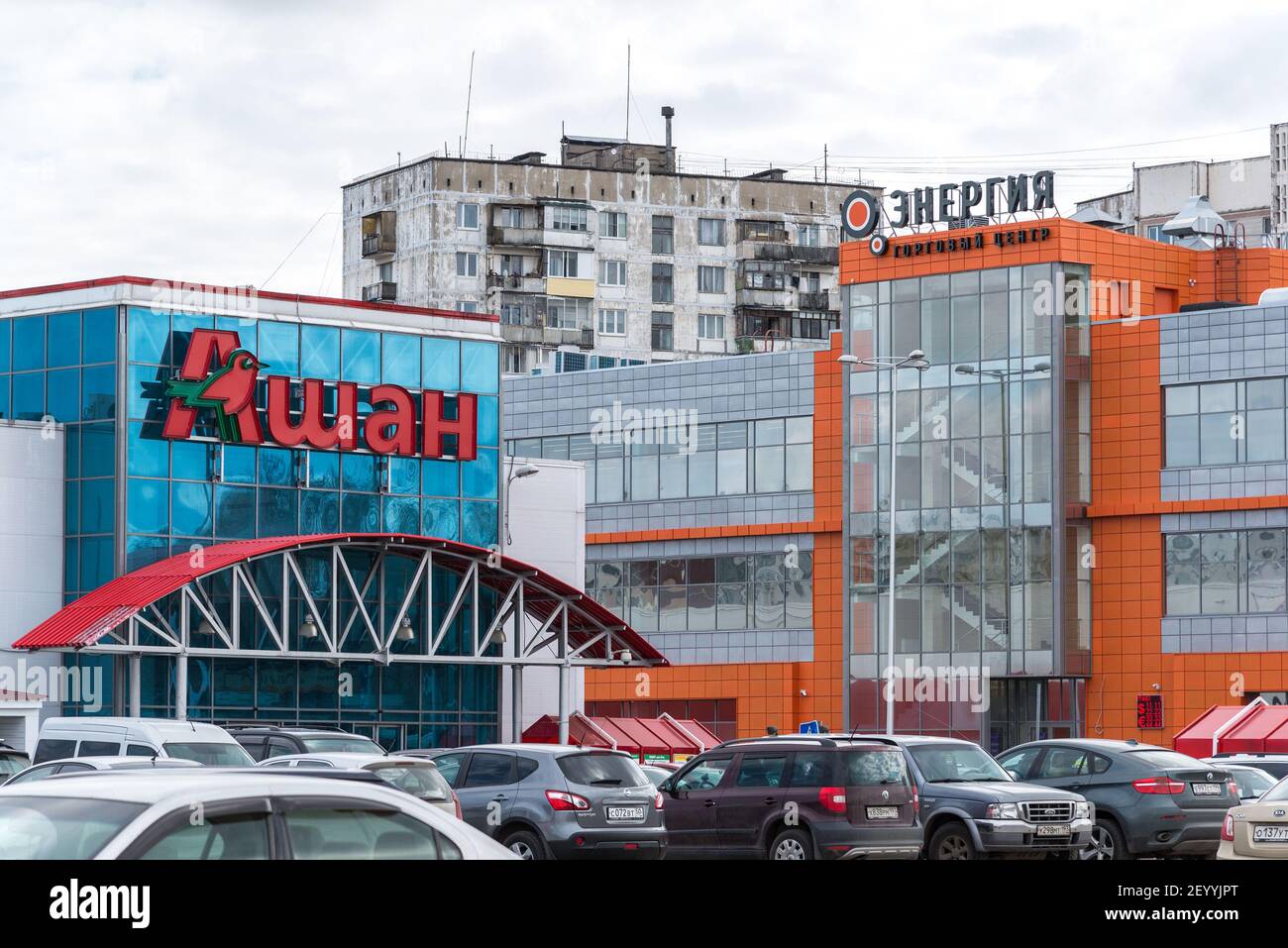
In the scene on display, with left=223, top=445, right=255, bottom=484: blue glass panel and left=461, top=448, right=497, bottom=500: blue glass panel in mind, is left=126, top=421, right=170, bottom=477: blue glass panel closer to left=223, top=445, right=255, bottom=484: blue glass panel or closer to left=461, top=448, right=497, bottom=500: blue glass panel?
left=223, top=445, right=255, bottom=484: blue glass panel

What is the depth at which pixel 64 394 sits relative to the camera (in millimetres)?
40469

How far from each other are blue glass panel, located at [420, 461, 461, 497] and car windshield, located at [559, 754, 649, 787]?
21.6m

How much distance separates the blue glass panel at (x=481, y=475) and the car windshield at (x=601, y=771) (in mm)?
22210

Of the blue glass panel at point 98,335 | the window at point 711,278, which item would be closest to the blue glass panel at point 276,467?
the blue glass panel at point 98,335

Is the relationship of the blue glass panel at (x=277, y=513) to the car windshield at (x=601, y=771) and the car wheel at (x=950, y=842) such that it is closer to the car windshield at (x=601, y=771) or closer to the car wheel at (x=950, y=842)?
the car windshield at (x=601, y=771)

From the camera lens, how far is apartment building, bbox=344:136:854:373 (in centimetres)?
9688

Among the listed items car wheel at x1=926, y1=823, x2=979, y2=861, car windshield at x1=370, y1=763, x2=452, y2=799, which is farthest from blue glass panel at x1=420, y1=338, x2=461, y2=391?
car windshield at x1=370, y1=763, x2=452, y2=799

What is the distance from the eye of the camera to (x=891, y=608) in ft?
171

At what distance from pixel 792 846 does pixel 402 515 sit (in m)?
22.5

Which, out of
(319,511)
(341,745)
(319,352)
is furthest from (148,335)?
(341,745)

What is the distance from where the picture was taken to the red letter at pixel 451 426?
4388cm

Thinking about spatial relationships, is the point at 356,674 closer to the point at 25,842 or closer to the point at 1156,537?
the point at 1156,537

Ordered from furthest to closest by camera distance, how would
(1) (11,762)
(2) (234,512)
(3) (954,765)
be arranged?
(2) (234,512), (1) (11,762), (3) (954,765)

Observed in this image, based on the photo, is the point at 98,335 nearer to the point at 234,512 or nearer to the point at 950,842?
the point at 234,512
